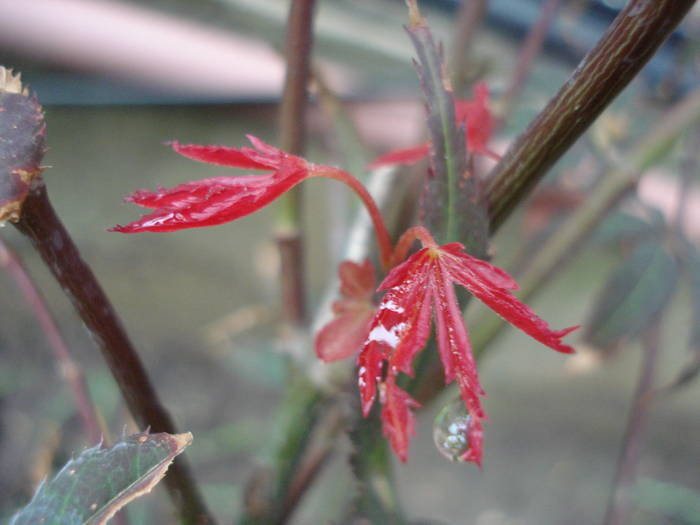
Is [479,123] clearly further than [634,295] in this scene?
No

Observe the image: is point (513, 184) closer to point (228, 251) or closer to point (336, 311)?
point (336, 311)

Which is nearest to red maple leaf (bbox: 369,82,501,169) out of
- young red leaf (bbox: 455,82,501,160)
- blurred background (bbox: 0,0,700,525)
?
young red leaf (bbox: 455,82,501,160)

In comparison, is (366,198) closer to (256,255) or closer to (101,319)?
(101,319)

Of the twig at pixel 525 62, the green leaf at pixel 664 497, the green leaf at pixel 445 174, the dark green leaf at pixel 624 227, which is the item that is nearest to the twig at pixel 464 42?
the twig at pixel 525 62

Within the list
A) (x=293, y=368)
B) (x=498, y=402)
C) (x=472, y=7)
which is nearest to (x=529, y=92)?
(x=472, y=7)

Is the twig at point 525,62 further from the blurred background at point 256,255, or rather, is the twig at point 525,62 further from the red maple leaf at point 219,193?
the red maple leaf at point 219,193

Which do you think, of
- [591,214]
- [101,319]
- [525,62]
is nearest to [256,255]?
[525,62]
